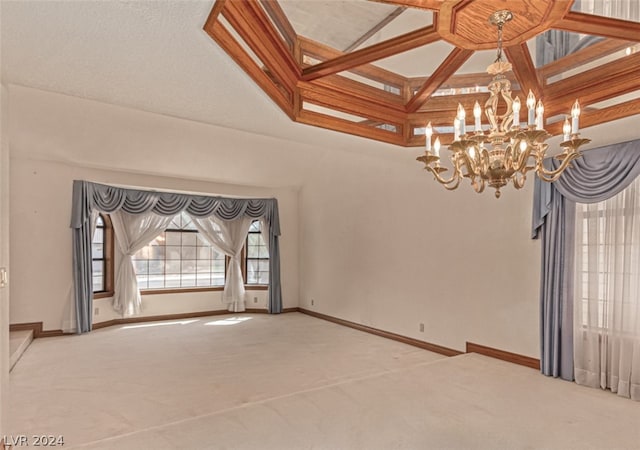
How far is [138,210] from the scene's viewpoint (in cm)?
664

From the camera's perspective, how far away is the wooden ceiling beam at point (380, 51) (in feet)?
6.95

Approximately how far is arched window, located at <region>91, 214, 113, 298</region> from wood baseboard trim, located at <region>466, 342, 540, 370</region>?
5.75m

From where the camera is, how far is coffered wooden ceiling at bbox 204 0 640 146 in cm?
193

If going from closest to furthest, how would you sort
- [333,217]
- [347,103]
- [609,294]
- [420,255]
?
[347,103] < [609,294] < [420,255] < [333,217]

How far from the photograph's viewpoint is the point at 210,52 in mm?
1867

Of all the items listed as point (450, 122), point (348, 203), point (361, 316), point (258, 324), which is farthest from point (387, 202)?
point (258, 324)

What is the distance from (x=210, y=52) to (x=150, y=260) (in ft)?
20.3

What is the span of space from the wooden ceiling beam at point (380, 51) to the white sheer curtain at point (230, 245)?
214 inches

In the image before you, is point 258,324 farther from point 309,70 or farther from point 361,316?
point 309,70

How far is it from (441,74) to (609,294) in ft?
8.70

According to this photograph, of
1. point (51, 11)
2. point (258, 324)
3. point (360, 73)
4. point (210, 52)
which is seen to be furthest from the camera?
point (258, 324)

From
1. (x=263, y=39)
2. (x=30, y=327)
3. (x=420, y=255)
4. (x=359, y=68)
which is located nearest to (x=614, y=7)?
(x=359, y=68)

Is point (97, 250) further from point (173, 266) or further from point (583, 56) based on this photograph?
point (583, 56)

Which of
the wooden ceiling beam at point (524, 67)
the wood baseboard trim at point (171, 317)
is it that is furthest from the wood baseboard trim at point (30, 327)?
the wooden ceiling beam at point (524, 67)
